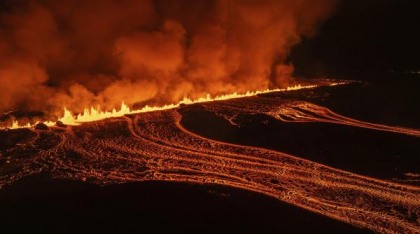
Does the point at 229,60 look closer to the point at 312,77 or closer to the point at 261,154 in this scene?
the point at 312,77

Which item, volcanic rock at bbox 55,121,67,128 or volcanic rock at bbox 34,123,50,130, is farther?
volcanic rock at bbox 55,121,67,128

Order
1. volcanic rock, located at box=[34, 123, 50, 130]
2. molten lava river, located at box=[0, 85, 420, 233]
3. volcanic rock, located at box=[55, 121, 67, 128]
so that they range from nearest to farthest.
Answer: molten lava river, located at box=[0, 85, 420, 233], volcanic rock, located at box=[34, 123, 50, 130], volcanic rock, located at box=[55, 121, 67, 128]

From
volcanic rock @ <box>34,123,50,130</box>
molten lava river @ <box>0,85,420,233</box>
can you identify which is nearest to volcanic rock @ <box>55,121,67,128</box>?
molten lava river @ <box>0,85,420,233</box>

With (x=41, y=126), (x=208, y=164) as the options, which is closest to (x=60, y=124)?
(x=41, y=126)

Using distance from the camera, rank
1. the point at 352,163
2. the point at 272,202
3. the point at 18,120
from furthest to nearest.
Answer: the point at 18,120 → the point at 352,163 → the point at 272,202

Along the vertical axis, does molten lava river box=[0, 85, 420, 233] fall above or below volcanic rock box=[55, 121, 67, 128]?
below

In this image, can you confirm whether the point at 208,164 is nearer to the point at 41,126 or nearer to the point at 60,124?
the point at 60,124

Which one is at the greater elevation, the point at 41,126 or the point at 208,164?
the point at 41,126

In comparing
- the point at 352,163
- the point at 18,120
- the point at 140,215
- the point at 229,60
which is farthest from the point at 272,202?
the point at 229,60

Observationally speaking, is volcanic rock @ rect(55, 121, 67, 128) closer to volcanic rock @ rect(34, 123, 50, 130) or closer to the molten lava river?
the molten lava river
